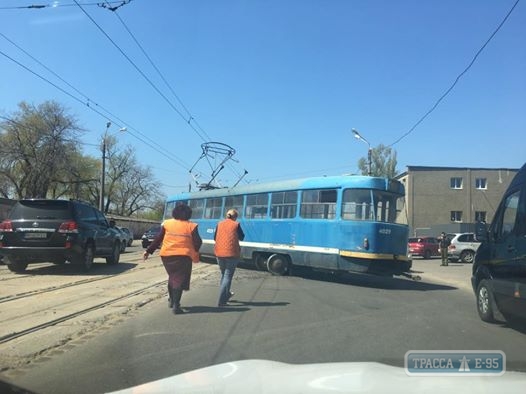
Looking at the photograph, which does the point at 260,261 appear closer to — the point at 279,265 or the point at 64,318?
the point at 279,265

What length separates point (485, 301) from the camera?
9344mm

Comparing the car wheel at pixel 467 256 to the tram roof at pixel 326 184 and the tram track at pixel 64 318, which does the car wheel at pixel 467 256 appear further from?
the tram track at pixel 64 318

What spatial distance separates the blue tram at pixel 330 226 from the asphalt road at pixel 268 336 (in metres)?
2.30

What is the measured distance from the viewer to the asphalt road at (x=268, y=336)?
5.74 meters

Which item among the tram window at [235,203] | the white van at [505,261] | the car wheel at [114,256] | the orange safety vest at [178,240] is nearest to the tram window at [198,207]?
the tram window at [235,203]

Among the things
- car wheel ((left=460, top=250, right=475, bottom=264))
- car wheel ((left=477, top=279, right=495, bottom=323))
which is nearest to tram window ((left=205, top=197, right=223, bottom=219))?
car wheel ((left=477, top=279, right=495, bottom=323))

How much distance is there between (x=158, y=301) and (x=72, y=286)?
291 cm

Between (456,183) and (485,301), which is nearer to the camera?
(485,301)

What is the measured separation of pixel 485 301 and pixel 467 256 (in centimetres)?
2309

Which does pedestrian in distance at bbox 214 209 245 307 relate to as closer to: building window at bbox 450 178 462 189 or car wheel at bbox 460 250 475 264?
car wheel at bbox 460 250 475 264

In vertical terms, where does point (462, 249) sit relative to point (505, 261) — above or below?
above

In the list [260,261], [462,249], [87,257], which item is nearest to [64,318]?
[87,257]

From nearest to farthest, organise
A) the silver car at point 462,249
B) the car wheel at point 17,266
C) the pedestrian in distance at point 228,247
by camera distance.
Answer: the pedestrian in distance at point 228,247 → the car wheel at point 17,266 → the silver car at point 462,249

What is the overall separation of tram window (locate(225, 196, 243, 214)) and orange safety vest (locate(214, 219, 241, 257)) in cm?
921
